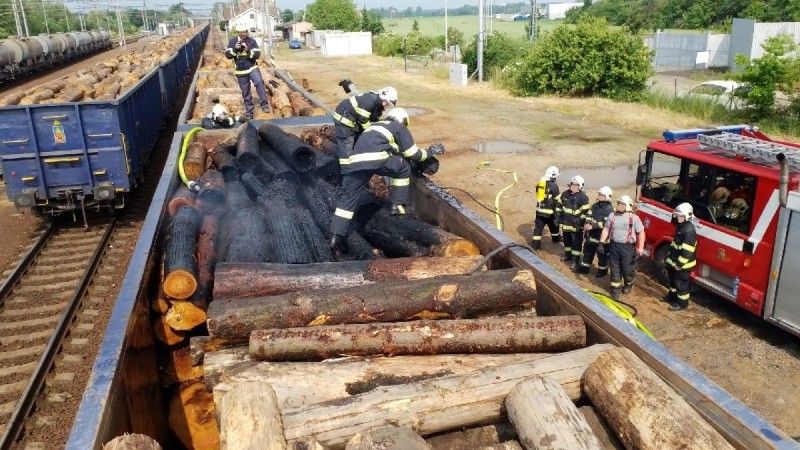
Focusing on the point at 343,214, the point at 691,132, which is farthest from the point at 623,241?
the point at 343,214

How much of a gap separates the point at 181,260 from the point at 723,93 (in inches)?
876

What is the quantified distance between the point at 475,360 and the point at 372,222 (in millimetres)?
2784

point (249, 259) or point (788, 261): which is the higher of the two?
point (249, 259)

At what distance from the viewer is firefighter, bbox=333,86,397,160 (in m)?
6.93

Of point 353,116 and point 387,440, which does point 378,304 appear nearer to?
point 387,440

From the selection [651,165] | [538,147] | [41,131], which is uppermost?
[41,131]

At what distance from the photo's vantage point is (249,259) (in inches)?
179

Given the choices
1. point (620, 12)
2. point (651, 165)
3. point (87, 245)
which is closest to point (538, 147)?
point (651, 165)

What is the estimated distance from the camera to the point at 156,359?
3969mm

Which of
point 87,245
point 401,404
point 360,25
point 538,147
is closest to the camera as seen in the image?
point 401,404

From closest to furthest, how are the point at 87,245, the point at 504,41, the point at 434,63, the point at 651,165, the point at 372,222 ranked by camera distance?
the point at 372,222 → the point at 651,165 → the point at 87,245 → the point at 504,41 → the point at 434,63

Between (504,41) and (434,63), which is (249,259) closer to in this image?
(504,41)

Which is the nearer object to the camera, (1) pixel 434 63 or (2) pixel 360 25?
(1) pixel 434 63

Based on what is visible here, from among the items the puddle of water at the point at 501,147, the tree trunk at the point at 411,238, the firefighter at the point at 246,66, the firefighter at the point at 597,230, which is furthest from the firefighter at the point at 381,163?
the puddle of water at the point at 501,147
